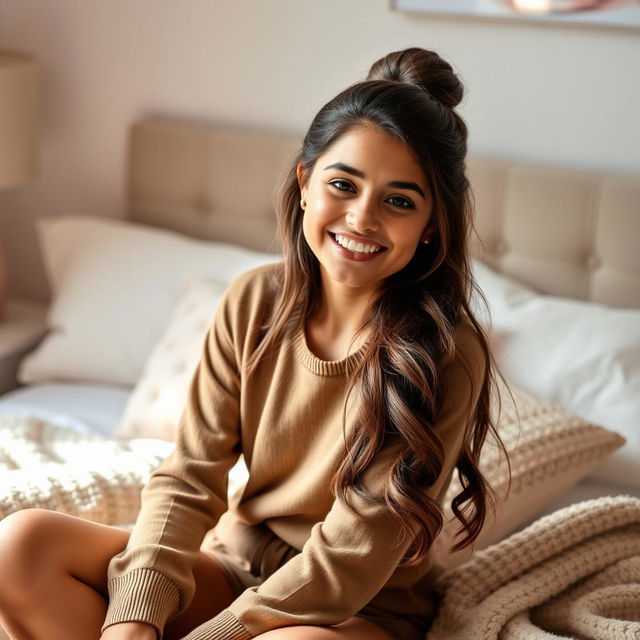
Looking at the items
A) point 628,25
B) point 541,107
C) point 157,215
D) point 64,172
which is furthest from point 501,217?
point 64,172

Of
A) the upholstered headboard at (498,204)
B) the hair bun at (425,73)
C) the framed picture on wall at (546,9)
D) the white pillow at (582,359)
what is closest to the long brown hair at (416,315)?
the hair bun at (425,73)

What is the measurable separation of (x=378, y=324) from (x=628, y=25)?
1.12 metres

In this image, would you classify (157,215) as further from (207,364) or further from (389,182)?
(389,182)

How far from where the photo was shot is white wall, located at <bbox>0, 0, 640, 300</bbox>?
2.19 m

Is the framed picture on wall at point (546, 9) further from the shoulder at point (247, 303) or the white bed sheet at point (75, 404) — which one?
the white bed sheet at point (75, 404)

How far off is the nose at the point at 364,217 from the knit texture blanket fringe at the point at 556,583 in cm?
57

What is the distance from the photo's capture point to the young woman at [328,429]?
1.26 meters

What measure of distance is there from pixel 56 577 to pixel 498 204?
4.46 ft

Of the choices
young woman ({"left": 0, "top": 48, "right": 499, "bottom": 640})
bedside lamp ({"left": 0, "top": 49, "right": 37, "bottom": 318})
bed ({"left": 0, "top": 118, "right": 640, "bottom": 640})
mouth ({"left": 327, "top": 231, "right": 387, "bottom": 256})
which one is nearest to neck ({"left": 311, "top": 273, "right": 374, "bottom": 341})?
young woman ({"left": 0, "top": 48, "right": 499, "bottom": 640})

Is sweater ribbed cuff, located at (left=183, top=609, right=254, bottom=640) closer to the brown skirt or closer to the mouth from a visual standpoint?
the brown skirt

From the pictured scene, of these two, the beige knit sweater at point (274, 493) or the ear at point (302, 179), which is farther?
the ear at point (302, 179)

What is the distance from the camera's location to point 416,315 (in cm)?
136

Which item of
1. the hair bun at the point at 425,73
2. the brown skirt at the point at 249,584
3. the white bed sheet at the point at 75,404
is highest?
the hair bun at the point at 425,73

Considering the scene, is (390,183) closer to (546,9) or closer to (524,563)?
(524,563)
